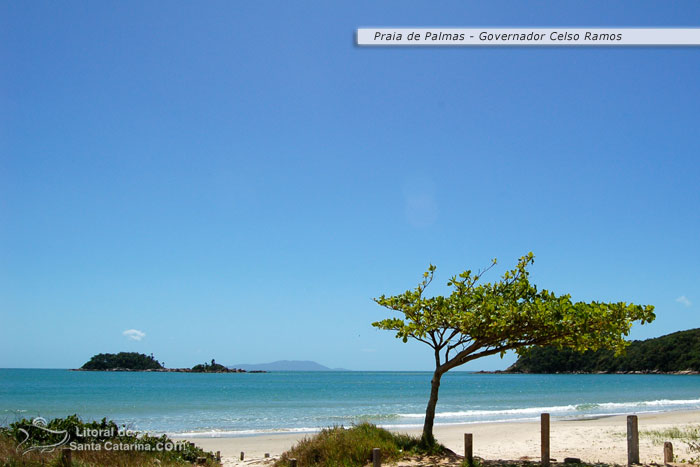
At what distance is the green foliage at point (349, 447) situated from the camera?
41.3ft

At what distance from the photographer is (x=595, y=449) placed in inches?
698

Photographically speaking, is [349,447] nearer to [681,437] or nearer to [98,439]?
[98,439]

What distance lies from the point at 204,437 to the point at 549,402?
34.7m

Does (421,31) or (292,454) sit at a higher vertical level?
(421,31)

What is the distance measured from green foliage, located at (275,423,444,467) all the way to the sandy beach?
2.06 meters

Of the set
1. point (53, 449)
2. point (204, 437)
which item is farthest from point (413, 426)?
point (53, 449)

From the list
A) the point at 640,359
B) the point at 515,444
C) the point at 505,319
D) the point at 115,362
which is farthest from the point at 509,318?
the point at 115,362

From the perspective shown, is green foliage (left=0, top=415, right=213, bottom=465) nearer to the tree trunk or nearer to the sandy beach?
the sandy beach

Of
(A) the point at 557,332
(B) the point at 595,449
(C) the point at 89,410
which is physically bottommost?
(C) the point at 89,410

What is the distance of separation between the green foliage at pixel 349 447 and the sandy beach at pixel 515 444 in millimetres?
2055

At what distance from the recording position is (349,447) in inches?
505

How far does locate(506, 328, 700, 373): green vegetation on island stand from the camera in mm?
126688

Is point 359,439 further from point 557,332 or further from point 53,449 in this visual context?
point 53,449

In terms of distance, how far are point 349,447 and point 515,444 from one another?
9.63 m
